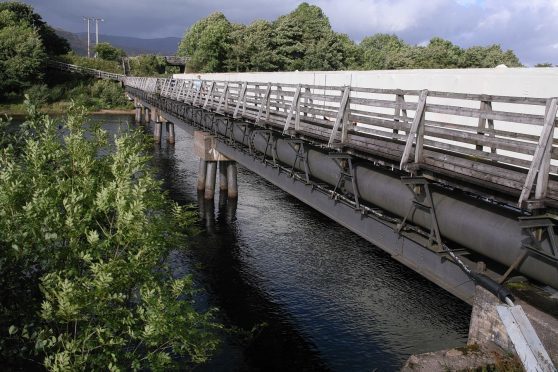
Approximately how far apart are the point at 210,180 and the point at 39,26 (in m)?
95.6

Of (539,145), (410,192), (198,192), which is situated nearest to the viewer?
(539,145)

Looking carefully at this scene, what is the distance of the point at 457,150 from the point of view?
838cm

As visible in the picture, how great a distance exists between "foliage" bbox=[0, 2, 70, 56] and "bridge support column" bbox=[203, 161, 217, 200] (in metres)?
84.4

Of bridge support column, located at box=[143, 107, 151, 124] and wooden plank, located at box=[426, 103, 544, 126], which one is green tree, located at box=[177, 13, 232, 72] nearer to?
bridge support column, located at box=[143, 107, 151, 124]

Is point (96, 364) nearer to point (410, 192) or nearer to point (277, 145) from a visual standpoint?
point (410, 192)

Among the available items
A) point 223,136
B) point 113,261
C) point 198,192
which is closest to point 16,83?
point 198,192

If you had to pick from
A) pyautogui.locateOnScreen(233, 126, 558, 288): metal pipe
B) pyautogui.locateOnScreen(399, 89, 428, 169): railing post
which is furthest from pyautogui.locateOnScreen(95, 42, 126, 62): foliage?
pyautogui.locateOnScreen(399, 89, 428, 169): railing post

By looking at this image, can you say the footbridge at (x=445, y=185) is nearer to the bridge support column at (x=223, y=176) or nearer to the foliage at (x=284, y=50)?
the bridge support column at (x=223, y=176)

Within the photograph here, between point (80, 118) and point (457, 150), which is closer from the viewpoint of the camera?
point (457, 150)

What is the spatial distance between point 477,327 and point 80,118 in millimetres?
9575

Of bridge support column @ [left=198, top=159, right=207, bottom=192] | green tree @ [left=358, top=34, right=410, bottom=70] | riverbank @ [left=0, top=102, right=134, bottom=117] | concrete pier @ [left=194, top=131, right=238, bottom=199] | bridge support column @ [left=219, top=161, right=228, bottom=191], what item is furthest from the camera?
riverbank @ [left=0, top=102, right=134, bottom=117]

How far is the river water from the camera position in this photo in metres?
14.1

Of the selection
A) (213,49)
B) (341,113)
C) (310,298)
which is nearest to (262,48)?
(213,49)

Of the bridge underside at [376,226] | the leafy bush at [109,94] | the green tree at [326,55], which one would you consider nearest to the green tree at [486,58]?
the green tree at [326,55]
